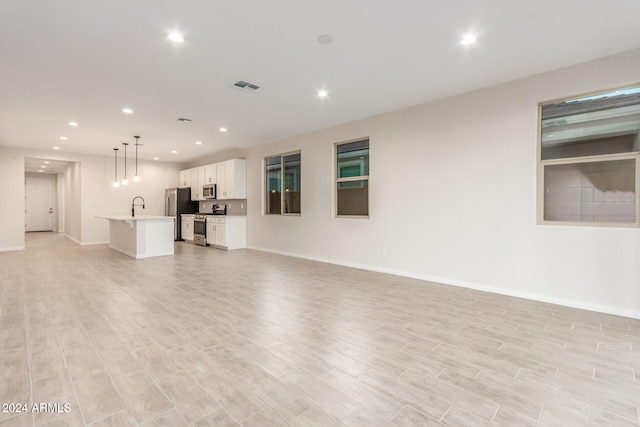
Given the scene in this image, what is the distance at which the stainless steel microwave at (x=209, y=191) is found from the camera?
8820mm

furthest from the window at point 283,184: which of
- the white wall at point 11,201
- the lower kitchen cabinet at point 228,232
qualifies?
the white wall at point 11,201

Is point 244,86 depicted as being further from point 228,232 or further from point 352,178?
point 228,232

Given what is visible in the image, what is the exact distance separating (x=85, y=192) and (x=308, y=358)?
9570 mm

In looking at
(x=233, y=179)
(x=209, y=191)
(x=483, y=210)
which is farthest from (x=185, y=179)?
(x=483, y=210)

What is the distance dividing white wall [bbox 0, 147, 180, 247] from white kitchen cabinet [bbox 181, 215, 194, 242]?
130cm

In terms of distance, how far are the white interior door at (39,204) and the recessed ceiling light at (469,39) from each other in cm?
1638

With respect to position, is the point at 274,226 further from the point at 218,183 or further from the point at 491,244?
the point at 491,244

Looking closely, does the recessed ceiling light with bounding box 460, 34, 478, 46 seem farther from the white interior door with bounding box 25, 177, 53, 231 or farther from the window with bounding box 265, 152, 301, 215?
the white interior door with bounding box 25, 177, 53, 231

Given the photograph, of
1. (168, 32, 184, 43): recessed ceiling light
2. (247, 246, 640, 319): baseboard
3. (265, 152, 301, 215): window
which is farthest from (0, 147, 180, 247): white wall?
(168, 32, 184, 43): recessed ceiling light

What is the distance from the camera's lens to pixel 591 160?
343 cm

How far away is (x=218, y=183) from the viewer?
870cm

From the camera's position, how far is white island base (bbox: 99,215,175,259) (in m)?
6.58

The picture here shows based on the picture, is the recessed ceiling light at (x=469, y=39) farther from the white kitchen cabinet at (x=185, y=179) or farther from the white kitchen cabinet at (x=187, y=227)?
the white kitchen cabinet at (x=185, y=179)

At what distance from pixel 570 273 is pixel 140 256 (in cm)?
733
